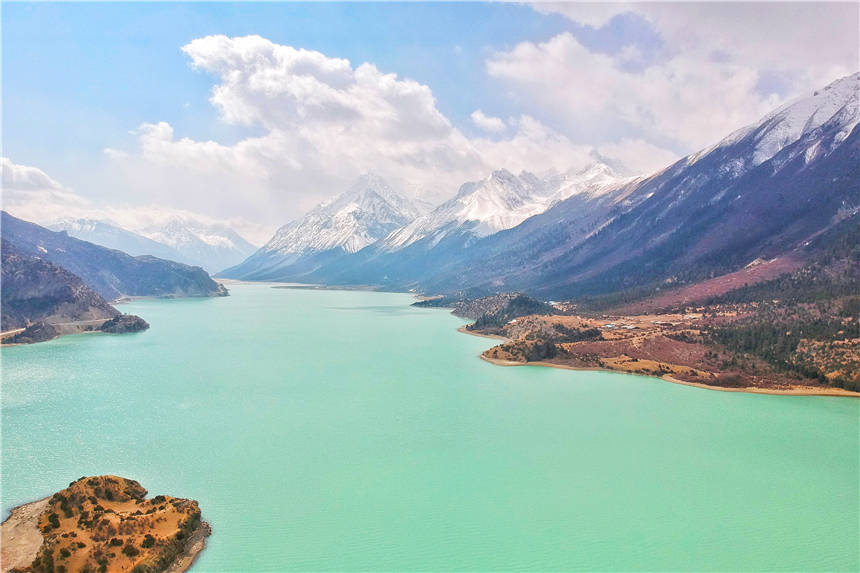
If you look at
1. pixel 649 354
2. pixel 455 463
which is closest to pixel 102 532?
pixel 455 463

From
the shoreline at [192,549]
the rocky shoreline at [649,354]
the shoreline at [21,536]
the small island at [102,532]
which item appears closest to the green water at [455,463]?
the shoreline at [192,549]

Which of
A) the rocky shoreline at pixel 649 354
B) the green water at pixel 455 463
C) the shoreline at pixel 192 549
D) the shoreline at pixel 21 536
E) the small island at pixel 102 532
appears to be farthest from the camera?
the rocky shoreline at pixel 649 354

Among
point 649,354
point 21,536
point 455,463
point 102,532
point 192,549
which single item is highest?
point 649,354

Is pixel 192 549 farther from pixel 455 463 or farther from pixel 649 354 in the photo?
pixel 649 354

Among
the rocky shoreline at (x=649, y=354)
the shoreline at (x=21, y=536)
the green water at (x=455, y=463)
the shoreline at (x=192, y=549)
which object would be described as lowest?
the shoreline at (x=21, y=536)

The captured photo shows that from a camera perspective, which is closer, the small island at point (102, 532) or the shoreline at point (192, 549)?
the small island at point (102, 532)

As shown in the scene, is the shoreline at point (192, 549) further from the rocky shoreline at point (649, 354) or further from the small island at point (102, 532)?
the rocky shoreline at point (649, 354)
